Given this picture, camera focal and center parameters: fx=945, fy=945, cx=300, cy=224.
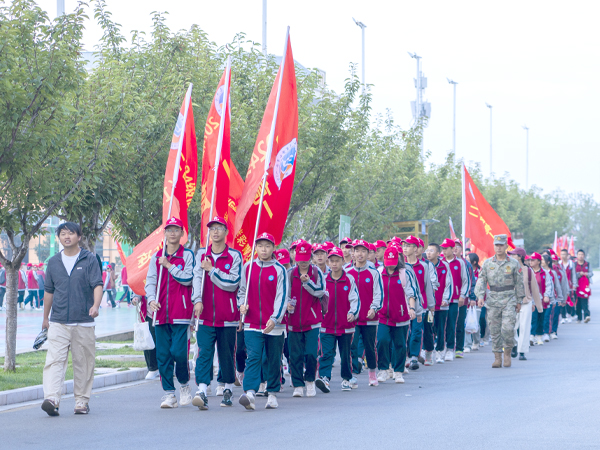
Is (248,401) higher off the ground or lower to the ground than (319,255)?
lower

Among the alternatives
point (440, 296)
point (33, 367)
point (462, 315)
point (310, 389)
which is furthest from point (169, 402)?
point (462, 315)

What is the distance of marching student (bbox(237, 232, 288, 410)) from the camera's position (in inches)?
375

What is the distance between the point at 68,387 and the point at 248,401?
2.88 m

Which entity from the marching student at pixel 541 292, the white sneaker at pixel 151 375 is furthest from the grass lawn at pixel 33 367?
the marching student at pixel 541 292

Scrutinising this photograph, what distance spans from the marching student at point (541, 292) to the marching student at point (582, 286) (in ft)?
Answer: 22.2

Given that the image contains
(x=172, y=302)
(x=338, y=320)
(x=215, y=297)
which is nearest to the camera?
(x=172, y=302)

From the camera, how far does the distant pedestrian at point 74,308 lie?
30.4 ft

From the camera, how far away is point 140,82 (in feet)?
54.2

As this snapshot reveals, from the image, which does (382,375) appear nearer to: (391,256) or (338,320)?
(338,320)

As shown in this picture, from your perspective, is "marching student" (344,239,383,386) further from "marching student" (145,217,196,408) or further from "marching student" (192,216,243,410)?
"marching student" (145,217,196,408)

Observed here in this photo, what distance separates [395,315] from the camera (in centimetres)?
1220

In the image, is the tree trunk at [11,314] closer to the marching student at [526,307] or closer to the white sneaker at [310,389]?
the white sneaker at [310,389]

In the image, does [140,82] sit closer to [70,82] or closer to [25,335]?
[70,82]

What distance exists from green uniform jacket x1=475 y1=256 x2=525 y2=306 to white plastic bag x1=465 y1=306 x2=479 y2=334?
97.7 inches
